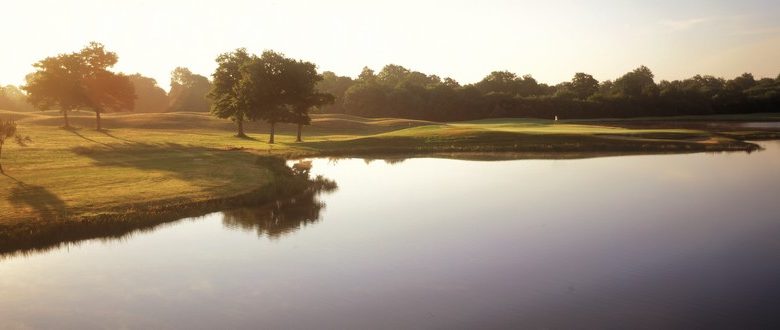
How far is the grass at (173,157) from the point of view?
28.5 m

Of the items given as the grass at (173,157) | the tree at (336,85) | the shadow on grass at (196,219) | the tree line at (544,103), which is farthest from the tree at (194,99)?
the shadow on grass at (196,219)

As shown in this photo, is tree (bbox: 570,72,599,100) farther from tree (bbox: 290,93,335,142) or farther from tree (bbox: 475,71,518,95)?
tree (bbox: 290,93,335,142)

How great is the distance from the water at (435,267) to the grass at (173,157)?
179 inches

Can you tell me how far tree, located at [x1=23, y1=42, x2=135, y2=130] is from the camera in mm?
76250

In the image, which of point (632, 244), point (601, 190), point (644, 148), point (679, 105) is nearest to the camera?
point (632, 244)

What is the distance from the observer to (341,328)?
14344 mm

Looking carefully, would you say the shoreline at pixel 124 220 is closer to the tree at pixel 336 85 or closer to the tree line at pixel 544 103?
the tree line at pixel 544 103

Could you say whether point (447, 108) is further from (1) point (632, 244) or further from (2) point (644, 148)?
(1) point (632, 244)

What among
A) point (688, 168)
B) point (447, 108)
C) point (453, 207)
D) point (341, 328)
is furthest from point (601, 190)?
point (447, 108)

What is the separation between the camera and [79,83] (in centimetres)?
7831

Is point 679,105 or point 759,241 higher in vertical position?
point 679,105

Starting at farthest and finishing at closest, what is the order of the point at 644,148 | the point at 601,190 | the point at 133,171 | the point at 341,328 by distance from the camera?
the point at 644,148 → the point at 133,171 → the point at 601,190 → the point at 341,328

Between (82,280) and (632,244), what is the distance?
843 inches

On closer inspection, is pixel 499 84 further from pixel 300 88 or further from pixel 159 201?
pixel 159 201
